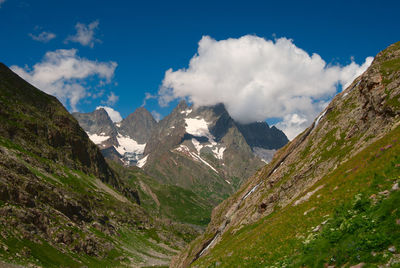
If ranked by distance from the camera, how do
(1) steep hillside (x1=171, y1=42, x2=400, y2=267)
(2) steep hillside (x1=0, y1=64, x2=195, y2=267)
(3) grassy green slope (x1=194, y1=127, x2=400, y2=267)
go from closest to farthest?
1. (3) grassy green slope (x1=194, y1=127, x2=400, y2=267)
2. (1) steep hillside (x1=171, y1=42, x2=400, y2=267)
3. (2) steep hillside (x1=0, y1=64, x2=195, y2=267)

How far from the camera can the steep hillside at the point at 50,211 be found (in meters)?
73.2

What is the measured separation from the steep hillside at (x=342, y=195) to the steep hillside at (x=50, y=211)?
162 feet

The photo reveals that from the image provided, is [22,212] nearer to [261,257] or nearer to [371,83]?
[261,257]

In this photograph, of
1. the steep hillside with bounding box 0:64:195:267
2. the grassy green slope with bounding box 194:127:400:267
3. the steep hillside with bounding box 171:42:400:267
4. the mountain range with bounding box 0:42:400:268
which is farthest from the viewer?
the steep hillside with bounding box 0:64:195:267

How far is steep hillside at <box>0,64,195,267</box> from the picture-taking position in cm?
7319

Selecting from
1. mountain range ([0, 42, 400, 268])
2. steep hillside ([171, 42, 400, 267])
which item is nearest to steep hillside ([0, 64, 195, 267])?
mountain range ([0, 42, 400, 268])

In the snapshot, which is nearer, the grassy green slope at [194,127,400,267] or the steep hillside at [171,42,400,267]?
the grassy green slope at [194,127,400,267]

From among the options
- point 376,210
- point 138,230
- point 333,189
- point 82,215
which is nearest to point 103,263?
point 82,215

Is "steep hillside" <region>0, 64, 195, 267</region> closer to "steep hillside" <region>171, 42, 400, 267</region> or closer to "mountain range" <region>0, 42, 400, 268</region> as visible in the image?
"mountain range" <region>0, 42, 400, 268</region>

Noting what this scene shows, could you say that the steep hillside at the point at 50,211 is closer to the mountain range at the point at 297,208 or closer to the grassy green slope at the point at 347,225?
the mountain range at the point at 297,208

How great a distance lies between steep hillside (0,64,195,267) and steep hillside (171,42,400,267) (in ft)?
162

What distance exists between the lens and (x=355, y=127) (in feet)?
152

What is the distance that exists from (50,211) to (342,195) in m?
105

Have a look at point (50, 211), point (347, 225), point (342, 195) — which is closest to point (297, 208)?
point (342, 195)
